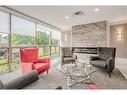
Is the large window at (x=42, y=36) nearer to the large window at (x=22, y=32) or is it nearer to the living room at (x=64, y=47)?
the living room at (x=64, y=47)

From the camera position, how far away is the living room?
3360mm

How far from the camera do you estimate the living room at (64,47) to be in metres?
3.36

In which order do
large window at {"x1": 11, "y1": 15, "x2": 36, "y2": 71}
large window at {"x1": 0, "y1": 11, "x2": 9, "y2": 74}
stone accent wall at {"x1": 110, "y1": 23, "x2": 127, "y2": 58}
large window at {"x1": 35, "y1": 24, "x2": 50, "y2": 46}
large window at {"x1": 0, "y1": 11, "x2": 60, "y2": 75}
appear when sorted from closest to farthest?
1. large window at {"x1": 0, "y1": 11, "x2": 9, "y2": 74}
2. large window at {"x1": 0, "y1": 11, "x2": 60, "y2": 75}
3. large window at {"x1": 11, "y1": 15, "x2": 36, "y2": 71}
4. stone accent wall at {"x1": 110, "y1": 23, "x2": 127, "y2": 58}
5. large window at {"x1": 35, "y1": 24, "x2": 50, "y2": 46}

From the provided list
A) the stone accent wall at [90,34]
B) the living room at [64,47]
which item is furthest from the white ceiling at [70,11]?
the stone accent wall at [90,34]

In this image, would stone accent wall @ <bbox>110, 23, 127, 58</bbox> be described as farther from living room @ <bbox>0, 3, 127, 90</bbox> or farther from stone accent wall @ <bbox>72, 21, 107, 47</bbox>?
stone accent wall @ <bbox>72, 21, 107, 47</bbox>

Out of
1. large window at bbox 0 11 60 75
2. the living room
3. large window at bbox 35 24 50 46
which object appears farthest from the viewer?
large window at bbox 35 24 50 46

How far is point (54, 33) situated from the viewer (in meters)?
8.02

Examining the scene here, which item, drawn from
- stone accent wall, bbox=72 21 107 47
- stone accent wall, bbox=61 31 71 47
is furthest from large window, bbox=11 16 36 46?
stone accent wall, bbox=61 31 71 47

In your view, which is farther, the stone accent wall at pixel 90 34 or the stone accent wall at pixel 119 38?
the stone accent wall at pixel 90 34

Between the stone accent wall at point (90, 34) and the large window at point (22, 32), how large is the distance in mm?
2658

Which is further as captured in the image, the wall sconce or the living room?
the wall sconce

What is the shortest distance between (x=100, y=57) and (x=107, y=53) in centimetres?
35

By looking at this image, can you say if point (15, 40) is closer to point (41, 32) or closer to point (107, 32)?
point (41, 32)
